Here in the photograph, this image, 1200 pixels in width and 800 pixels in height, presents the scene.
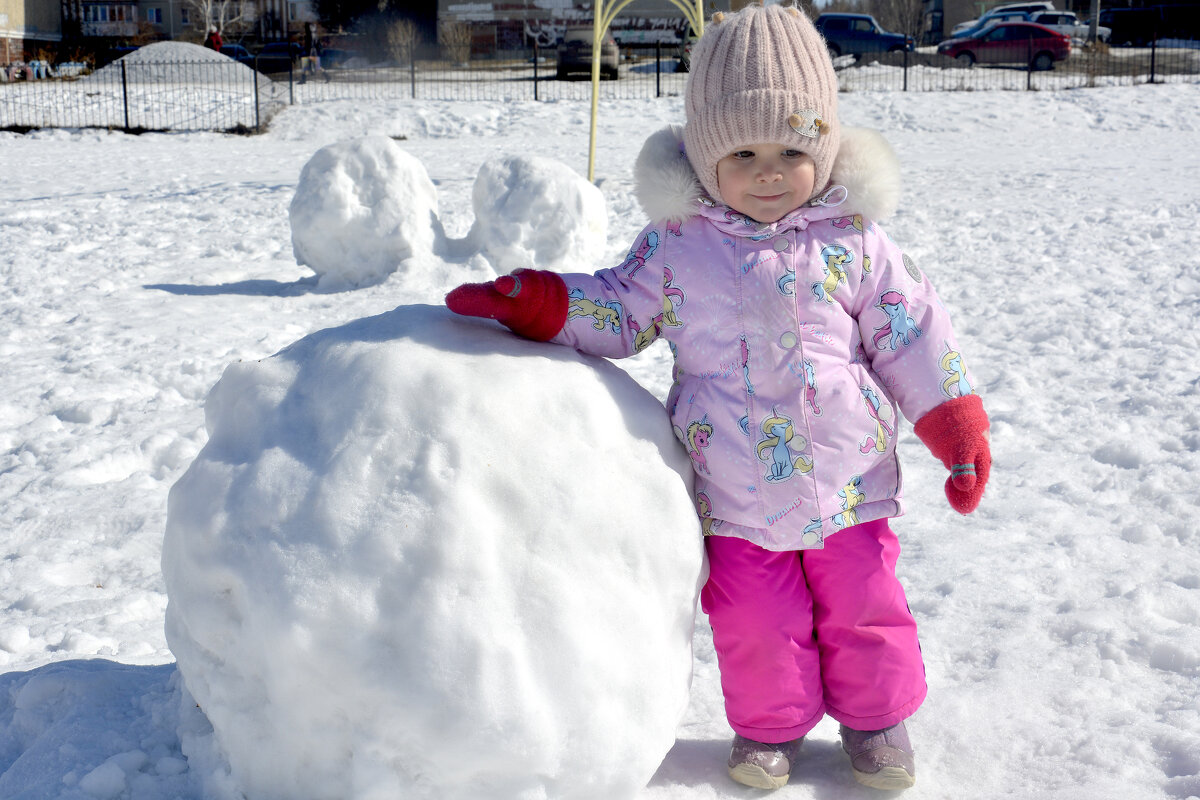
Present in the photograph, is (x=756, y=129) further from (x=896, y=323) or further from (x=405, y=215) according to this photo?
(x=405, y=215)

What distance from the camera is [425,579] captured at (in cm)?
157

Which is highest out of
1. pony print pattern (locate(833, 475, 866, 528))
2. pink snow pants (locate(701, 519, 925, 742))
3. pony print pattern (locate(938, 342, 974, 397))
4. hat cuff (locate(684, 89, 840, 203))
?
hat cuff (locate(684, 89, 840, 203))

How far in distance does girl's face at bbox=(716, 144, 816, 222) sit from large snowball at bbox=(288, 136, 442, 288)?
501 cm

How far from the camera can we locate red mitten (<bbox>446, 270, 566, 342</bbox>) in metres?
1.94

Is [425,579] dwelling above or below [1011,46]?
below

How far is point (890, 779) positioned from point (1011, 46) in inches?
1044

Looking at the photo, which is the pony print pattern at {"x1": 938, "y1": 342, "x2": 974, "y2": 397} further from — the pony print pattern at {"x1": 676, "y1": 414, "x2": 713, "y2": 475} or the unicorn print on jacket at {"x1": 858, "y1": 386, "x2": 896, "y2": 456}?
the pony print pattern at {"x1": 676, "y1": 414, "x2": 713, "y2": 475}

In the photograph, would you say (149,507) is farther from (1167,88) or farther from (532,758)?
(1167,88)

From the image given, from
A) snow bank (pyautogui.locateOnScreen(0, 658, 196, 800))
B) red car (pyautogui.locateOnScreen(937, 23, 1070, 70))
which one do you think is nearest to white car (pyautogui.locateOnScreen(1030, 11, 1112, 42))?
red car (pyautogui.locateOnScreen(937, 23, 1070, 70))

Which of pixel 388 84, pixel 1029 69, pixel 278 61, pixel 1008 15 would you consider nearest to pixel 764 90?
pixel 1029 69

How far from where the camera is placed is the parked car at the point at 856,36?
25.1m

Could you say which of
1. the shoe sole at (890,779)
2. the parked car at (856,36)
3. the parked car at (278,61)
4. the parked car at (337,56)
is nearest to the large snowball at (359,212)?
the shoe sole at (890,779)

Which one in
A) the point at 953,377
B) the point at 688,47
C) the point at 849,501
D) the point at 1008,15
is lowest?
the point at 849,501

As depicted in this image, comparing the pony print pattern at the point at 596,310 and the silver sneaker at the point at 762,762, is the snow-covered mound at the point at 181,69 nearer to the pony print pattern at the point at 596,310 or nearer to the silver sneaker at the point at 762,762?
the pony print pattern at the point at 596,310
